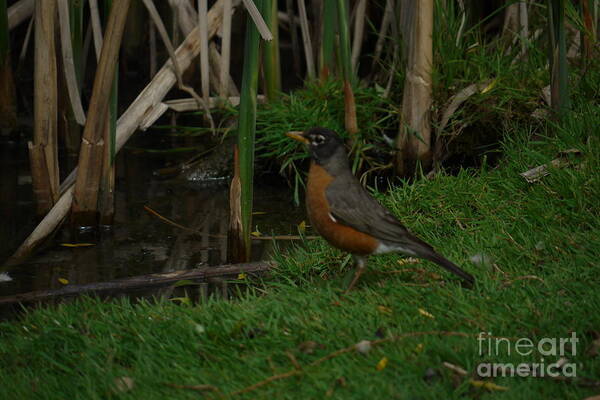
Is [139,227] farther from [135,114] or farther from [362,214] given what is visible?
[362,214]

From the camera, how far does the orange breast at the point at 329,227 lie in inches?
146

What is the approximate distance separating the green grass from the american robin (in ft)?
0.53

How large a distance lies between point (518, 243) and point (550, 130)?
1.24 m

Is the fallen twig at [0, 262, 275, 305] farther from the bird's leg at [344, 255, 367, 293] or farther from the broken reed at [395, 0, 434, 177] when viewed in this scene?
the broken reed at [395, 0, 434, 177]

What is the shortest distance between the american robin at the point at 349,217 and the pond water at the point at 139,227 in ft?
3.66

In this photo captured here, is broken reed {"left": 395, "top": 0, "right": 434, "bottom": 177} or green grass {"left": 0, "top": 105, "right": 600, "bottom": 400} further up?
broken reed {"left": 395, "top": 0, "right": 434, "bottom": 177}

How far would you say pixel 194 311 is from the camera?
11.7 ft

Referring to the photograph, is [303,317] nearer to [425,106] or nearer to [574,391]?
[574,391]

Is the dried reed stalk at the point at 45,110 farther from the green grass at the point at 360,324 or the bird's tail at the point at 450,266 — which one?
the bird's tail at the point at 450,266

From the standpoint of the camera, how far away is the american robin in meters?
3.69

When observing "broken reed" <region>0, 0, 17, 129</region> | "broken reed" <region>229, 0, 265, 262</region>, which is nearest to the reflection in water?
"broken reed" <region>0, 0, 17, 129</region>

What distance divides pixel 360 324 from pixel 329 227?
0.59m

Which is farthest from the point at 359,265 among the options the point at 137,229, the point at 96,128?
the point at 137,229

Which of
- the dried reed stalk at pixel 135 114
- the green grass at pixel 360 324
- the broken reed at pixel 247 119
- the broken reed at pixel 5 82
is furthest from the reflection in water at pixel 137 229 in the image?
the green grass at pixel 360 324
